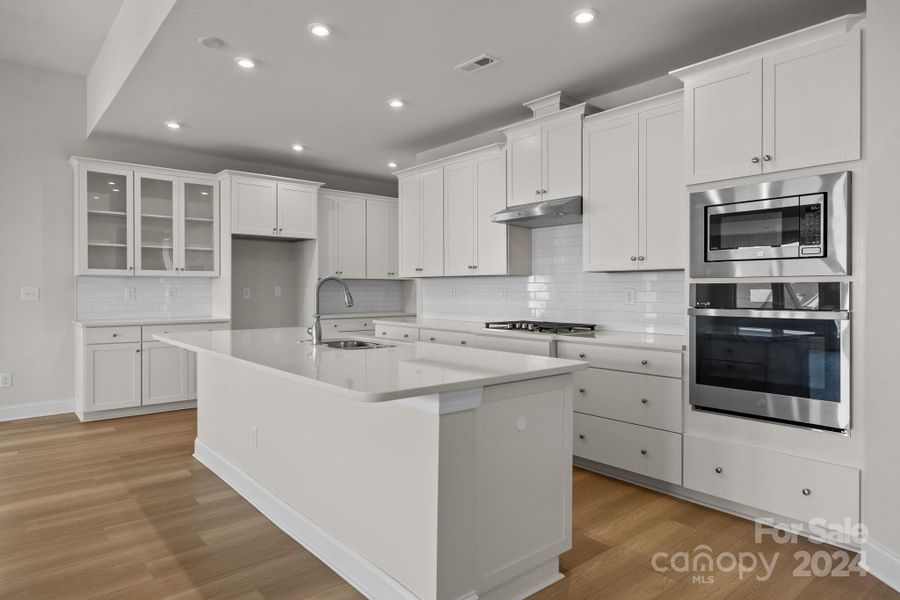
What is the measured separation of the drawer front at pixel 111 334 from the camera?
4.82 metres

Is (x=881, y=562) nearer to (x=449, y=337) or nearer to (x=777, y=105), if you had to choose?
(x=777, y=105)

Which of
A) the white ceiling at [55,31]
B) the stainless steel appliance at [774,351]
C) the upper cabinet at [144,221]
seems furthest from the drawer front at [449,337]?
the white ceiling at [55,31]

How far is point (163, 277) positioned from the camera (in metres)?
5.59

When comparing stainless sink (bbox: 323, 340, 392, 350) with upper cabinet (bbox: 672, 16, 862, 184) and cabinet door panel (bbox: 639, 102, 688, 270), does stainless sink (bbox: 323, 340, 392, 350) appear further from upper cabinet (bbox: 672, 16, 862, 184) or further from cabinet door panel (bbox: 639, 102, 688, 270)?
upper cabinet (bbox: 672, 16, 862, 184)

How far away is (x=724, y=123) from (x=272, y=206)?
450cm

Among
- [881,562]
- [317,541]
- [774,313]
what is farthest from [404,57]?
[881,562]

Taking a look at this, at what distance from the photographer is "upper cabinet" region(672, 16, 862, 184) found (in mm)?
2438

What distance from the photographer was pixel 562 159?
399cm

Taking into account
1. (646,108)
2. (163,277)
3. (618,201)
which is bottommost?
(163,277)

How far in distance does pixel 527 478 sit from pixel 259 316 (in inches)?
197

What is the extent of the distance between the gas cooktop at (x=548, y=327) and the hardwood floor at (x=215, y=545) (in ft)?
3.12

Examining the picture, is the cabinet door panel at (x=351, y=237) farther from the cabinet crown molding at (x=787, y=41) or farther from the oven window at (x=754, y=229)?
the oven window at (x=754, y=229)

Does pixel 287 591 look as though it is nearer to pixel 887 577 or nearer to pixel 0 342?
pixel 887 577

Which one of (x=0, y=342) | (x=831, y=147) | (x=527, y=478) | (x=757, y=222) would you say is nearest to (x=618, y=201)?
(x=757, y=222)
